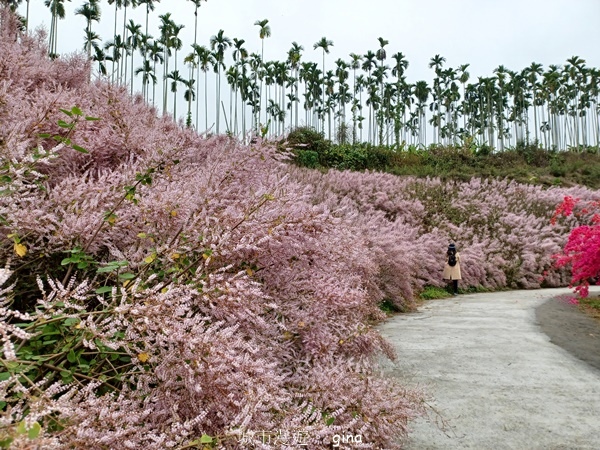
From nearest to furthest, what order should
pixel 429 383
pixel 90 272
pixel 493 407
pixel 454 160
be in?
pixel 90 272
pixel 493 407
pixel 429 383
pixel 454 160

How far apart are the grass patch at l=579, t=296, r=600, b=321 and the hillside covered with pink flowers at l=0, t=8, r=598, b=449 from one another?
6.86 meters

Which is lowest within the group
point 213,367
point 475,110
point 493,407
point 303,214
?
point 493,407

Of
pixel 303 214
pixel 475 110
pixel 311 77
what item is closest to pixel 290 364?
pixel 303 214

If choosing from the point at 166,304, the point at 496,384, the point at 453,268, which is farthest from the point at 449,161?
the point at 166,304

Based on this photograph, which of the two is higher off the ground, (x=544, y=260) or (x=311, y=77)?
(x=311, y=77)

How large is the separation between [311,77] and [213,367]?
232ft

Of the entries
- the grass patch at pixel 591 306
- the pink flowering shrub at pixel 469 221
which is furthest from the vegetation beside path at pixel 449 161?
the grass patch at pixel 591 306

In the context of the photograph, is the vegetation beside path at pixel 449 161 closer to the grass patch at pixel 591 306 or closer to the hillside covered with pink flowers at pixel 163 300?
the grass patch at pixel 591 306

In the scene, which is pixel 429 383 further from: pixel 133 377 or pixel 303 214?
pixel 133 377

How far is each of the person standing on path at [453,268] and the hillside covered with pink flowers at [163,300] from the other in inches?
375

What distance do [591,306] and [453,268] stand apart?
3.99 meters

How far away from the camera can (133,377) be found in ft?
6.60

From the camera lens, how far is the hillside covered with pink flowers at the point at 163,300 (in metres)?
1.74

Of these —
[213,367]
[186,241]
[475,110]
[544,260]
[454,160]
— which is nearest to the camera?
[213,367]
